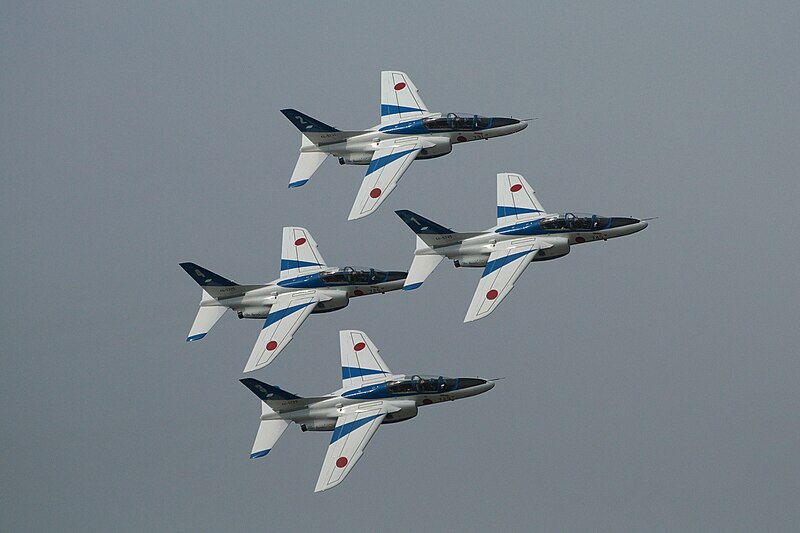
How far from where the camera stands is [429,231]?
9212 cm

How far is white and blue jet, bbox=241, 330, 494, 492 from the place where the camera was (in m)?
87.9

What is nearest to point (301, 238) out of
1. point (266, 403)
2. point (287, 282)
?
point (287, 282)

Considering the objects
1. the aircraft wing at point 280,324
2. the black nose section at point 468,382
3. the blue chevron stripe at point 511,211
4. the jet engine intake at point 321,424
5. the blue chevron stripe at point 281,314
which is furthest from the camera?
the blue chevron stripe at point 511,211

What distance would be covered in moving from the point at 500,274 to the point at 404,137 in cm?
929

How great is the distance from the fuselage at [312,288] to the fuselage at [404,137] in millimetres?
6112

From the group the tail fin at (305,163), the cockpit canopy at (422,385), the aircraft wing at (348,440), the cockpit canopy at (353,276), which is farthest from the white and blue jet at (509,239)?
the aircraft wing at (348,440)

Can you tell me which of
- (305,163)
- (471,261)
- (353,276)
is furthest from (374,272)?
(305,163)

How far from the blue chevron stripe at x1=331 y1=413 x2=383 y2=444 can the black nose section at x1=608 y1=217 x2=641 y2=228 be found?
14.7 m

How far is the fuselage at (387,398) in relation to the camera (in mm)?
88812

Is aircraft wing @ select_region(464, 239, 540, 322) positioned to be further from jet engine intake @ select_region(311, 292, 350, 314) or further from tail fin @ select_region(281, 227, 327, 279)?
tail fin @ select_region(281, 227, 327, 279)

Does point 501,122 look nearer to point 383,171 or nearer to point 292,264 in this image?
point 383,171

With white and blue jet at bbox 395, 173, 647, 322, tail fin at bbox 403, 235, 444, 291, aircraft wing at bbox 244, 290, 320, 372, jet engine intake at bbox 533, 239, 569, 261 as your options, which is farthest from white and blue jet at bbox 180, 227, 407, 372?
jet engine intake at bbox 533, 239, 569, 261

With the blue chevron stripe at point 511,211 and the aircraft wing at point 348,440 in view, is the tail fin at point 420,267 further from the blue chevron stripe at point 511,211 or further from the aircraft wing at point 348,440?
the aircraft wing at point 348,440

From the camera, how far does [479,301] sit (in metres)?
89.8
